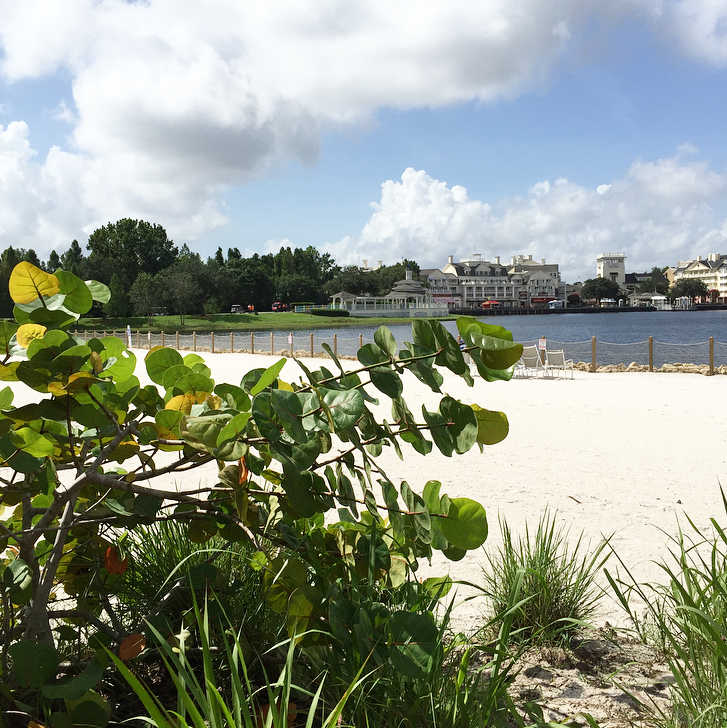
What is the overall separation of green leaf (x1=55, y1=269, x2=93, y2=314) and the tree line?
6098 cm

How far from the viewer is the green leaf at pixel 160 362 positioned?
1909 millimetres

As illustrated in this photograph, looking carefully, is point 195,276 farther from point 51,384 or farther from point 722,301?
point 722,301

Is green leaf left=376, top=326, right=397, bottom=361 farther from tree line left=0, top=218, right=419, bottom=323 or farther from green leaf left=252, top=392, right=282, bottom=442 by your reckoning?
tree line left=0, top=218, right=419, bottom=323

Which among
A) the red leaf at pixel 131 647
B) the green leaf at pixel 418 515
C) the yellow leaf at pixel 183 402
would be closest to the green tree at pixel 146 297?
the yellow leaf at pixel 183 402

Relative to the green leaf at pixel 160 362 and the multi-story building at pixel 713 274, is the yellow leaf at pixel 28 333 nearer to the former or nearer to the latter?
the green leaf at pixel 160 362

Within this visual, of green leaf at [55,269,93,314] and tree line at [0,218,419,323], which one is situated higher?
tree line at [0,218,419,323]

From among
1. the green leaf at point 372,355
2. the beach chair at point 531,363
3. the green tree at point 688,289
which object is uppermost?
the green tree at point 688,289

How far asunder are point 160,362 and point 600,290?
173 metres

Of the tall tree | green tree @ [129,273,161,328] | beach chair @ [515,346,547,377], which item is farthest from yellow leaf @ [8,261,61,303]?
the tall tree

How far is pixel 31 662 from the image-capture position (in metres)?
1.55

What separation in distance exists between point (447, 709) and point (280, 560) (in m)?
0.58

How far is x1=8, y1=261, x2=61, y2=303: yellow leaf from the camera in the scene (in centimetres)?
176

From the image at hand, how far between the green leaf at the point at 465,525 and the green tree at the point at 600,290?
173027mm

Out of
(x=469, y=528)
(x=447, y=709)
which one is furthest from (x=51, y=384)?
(x=447, y=709)
